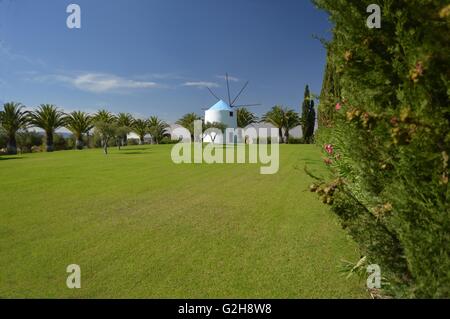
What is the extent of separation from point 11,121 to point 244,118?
39328 millimetres

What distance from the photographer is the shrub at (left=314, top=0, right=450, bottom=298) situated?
2256mm

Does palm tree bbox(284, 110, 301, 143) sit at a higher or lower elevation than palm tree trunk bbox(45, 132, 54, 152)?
higher

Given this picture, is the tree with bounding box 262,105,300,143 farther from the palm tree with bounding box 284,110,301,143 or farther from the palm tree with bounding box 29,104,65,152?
the palm tree with bounding box 29,104,65,152

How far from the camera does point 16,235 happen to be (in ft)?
19.8

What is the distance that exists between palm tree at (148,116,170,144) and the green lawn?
A: 42652mm

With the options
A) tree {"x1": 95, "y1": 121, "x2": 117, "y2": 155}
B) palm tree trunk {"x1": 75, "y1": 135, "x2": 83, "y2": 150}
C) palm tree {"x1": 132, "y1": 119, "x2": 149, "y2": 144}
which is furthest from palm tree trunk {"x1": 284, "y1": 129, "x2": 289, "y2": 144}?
palm tree trunk {"x1": 75, "y1": 135, "x2": 83, "y2": 150}

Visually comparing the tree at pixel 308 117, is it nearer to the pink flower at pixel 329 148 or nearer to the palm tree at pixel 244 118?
the palm tree at pixel 244 118

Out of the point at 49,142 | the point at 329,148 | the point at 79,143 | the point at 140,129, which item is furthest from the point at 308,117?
the point at 329,148

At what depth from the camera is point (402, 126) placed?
2170mm

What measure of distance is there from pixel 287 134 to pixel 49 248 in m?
51.5

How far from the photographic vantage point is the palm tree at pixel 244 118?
196ft

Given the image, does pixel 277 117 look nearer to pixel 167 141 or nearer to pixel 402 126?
pixel 167 141

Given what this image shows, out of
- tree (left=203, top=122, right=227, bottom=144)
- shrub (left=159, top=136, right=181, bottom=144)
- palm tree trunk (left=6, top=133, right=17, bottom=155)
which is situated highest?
tree (left=203, top=122, right=227, bottom=144)
